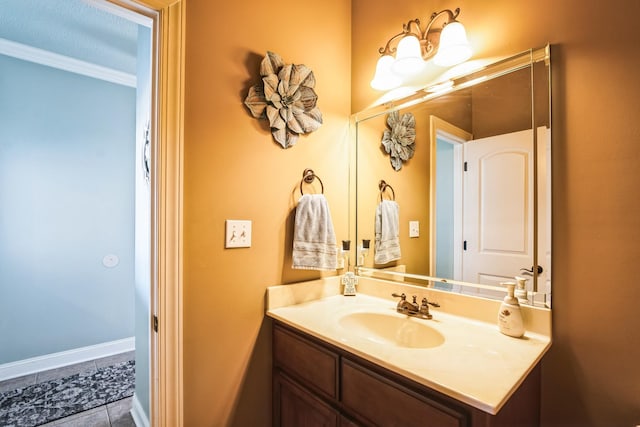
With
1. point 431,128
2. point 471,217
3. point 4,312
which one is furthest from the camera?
point 4,312

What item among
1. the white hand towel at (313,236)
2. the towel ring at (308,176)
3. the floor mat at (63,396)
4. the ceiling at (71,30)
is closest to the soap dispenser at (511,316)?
the white hand towel at (313,236)

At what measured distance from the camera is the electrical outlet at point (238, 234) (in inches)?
45.9

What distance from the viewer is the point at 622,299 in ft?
2.77

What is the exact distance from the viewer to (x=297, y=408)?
1126mm

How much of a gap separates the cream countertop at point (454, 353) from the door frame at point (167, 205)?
1.35ft

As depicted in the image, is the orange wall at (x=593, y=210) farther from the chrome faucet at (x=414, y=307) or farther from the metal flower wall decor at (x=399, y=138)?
the metal flower wall decor at (x=399, y=138)

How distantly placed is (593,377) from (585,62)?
0.99 meters

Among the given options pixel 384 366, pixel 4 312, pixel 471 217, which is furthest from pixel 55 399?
pixel 471 217

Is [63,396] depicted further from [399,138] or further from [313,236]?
[399,138]

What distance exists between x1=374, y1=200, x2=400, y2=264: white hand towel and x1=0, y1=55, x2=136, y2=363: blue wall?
2398mm

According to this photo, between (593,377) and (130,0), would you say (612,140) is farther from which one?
(130,0)

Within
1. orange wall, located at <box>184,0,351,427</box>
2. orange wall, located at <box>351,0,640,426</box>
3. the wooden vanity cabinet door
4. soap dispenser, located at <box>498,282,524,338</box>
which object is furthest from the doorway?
orange wall, located at <box>351,0,640,426</box>

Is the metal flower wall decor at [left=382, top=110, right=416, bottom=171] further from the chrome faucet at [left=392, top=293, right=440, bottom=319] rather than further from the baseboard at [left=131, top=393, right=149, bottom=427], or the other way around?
the baseboard at [left=131, top=393, right=149, bottom=427]

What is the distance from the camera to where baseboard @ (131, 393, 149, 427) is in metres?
1.61
